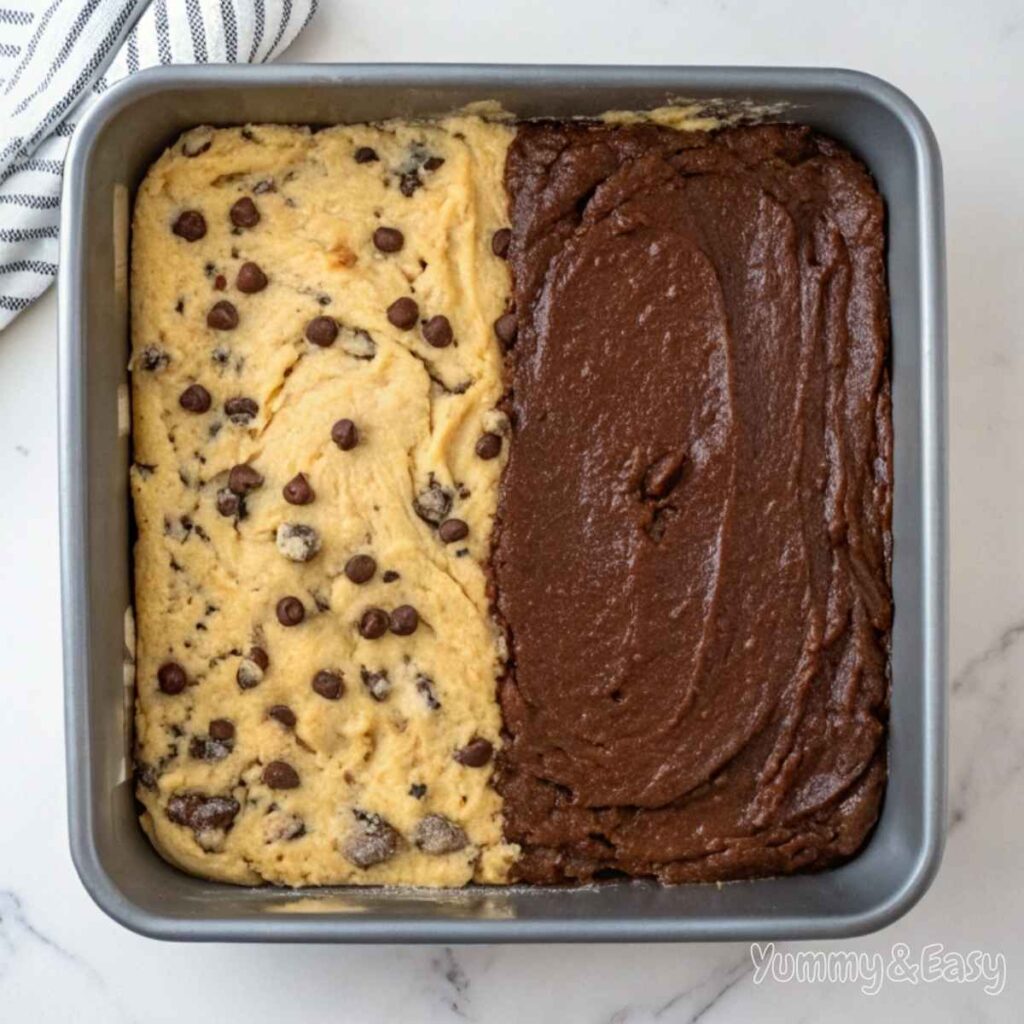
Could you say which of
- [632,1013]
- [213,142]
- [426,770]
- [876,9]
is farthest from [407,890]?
[876,9]

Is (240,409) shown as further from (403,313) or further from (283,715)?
(283,715)

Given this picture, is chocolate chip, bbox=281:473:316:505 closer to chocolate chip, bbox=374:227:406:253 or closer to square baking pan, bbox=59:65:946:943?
square baking pan, bbox=59:65:946:943

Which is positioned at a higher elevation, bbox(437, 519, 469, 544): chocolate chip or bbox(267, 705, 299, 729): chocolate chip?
bbox(437, 519, 469, 544): chocolate chip

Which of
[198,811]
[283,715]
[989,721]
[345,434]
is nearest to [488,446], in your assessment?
[345,434]

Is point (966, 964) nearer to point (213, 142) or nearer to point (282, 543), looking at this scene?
point (282, 543)

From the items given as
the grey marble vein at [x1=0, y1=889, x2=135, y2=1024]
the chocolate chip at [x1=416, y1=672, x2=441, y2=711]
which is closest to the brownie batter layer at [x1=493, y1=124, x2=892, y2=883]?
the chocolate chip at [x1=416, y1=672, x2=441, y2=711]
